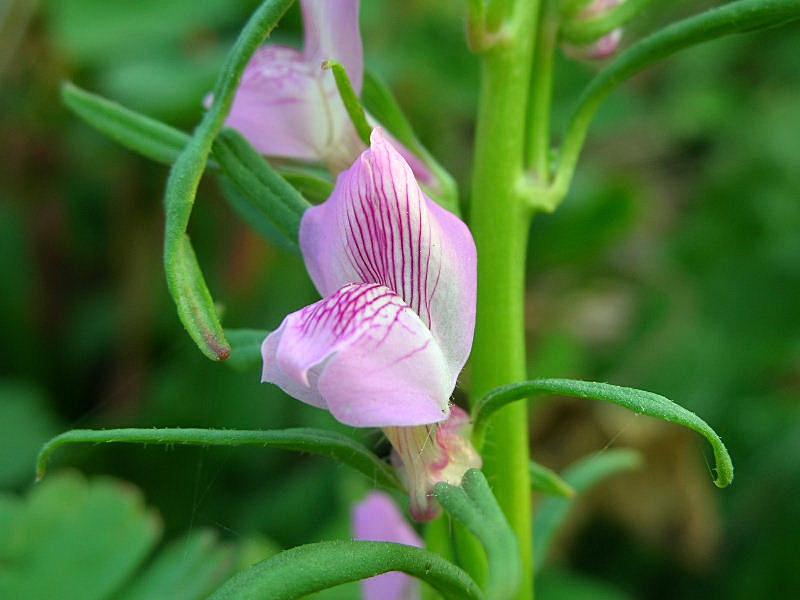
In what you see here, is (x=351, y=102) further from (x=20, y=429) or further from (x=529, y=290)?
(x=529, y=290)

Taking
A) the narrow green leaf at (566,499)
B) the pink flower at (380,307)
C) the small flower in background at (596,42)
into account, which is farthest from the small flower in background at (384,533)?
the small flower in background at (596,42)

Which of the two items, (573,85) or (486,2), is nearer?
(486,2)

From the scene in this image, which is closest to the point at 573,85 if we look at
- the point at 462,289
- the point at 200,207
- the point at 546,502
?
the point at 200,207

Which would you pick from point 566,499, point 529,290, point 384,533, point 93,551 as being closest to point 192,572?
point 93,551

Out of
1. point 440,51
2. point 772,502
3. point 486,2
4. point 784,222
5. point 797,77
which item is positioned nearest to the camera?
point 486,2

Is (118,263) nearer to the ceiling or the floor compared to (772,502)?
nearer to the ceiling

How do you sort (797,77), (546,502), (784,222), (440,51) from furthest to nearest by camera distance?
(797,77)
(440,51)
(784,222)
(546,502)

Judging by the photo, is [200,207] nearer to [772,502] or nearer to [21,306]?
[21,306]

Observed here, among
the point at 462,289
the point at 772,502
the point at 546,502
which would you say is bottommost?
the point at 772,502
